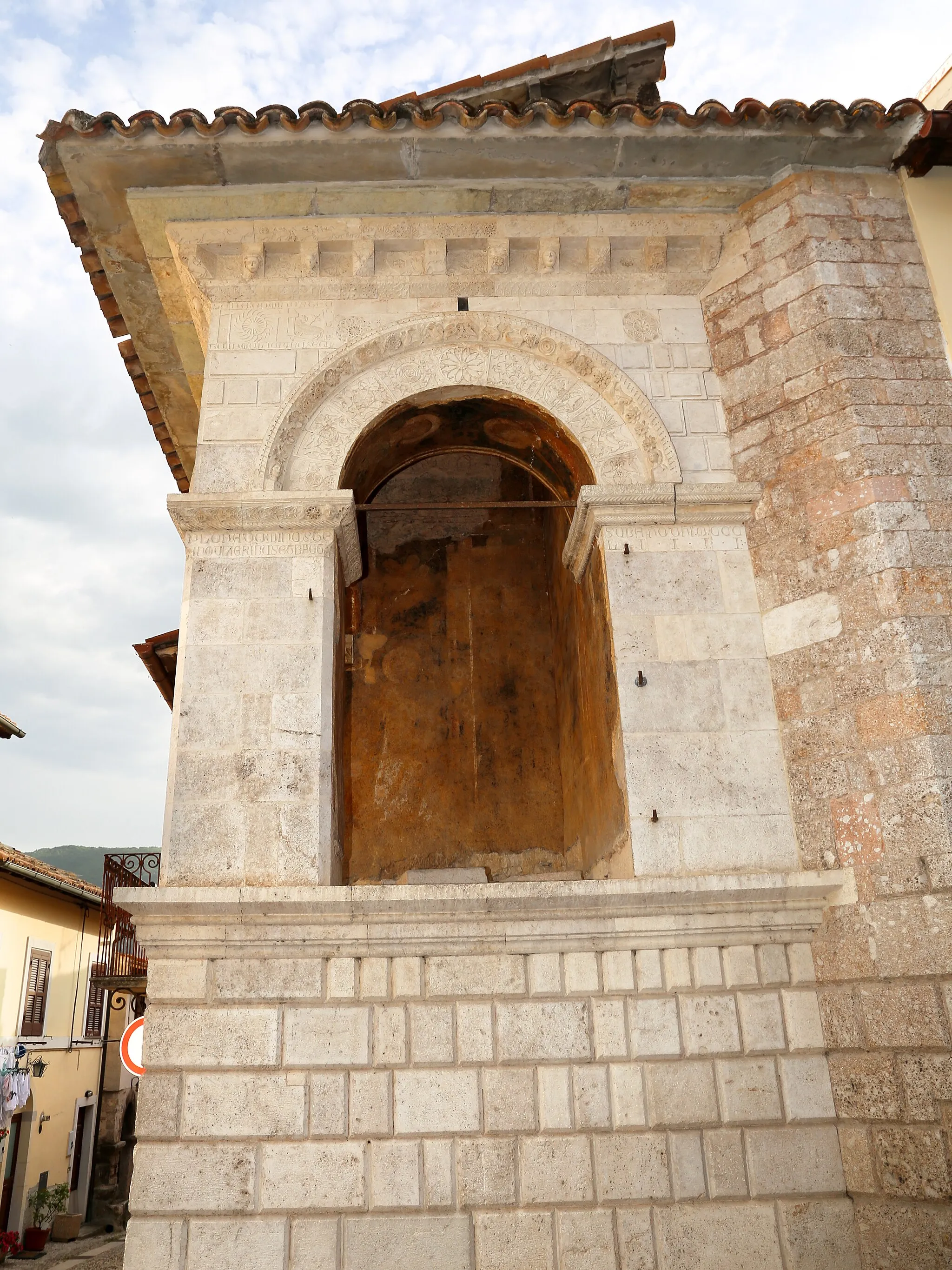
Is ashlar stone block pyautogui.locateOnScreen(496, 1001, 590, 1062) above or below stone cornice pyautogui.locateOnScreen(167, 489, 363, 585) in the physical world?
below

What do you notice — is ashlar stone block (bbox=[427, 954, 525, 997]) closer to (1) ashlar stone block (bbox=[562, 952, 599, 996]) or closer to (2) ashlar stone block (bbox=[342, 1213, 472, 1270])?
(1) ashlar stone block (bbox=[562, 952, 599, 996])

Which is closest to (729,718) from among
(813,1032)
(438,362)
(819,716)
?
(819,716)

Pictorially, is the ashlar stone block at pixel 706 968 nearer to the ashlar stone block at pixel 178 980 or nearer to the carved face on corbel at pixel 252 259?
the ashlar stone block at pixel 178 980

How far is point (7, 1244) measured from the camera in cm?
1498

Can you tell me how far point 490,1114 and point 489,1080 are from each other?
147mm

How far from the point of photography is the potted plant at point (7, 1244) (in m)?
14.9

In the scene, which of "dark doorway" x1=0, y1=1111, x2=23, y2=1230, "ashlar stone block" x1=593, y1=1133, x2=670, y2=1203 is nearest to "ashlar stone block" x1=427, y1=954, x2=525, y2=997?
"ashlar stone block" x1=593, y1=1133, x2=670, y2=1203

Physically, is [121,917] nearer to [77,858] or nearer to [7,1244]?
[7,1244]

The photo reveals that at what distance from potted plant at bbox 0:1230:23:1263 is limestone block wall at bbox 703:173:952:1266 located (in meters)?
15.2

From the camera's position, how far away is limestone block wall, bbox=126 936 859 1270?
14.6 ft

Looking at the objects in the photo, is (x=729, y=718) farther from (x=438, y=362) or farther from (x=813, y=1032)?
(x=438, y=362)

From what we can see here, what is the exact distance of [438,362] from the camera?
6.42 metres

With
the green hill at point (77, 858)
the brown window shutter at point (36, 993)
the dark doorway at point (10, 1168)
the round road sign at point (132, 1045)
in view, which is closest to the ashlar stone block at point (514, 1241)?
the round road sign at point (132, 1045)

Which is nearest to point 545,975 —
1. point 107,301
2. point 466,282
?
point 466,282
